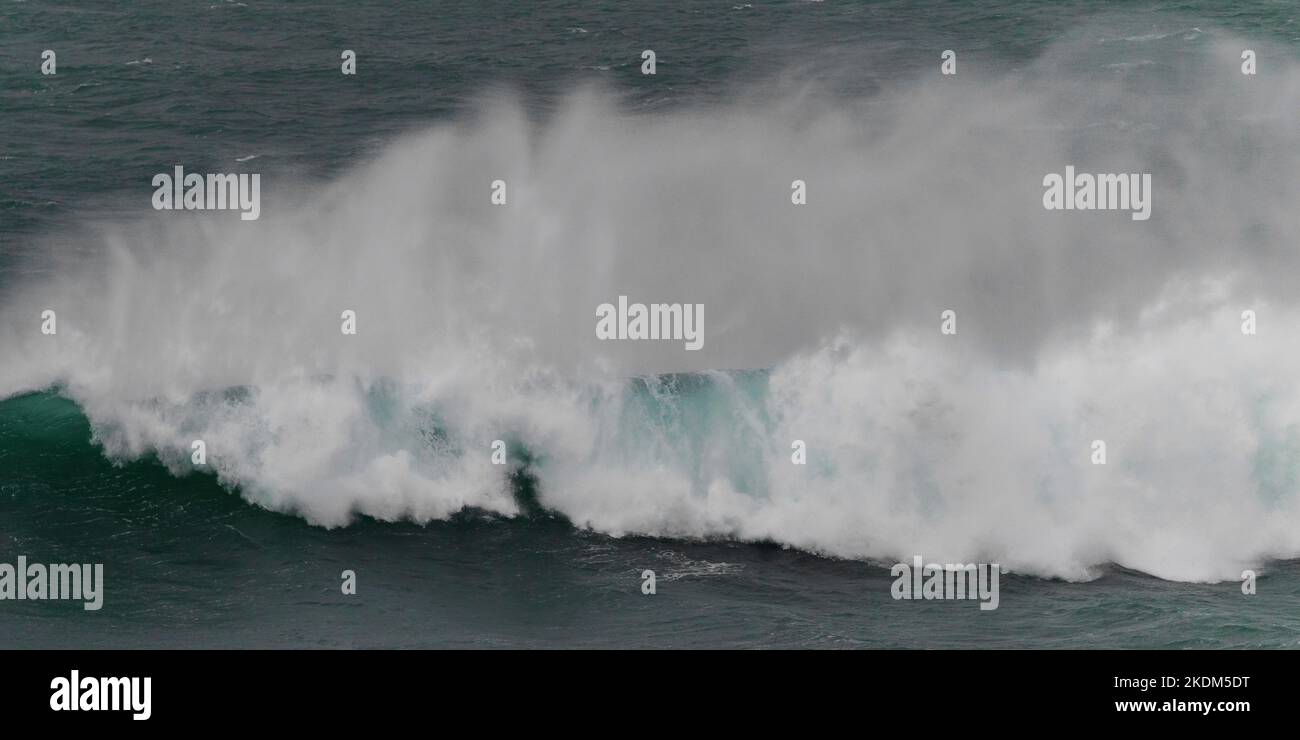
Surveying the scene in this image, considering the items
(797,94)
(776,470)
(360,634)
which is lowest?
(360,634)

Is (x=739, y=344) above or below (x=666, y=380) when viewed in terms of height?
above

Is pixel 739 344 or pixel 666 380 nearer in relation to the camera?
pixel 666 380

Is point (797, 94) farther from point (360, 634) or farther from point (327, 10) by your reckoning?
point (360, 634)

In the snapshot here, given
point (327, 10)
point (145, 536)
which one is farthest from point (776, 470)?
point (327, 10)

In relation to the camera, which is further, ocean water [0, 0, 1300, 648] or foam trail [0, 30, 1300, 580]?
foam trail [0, 30, 1300, 580]
